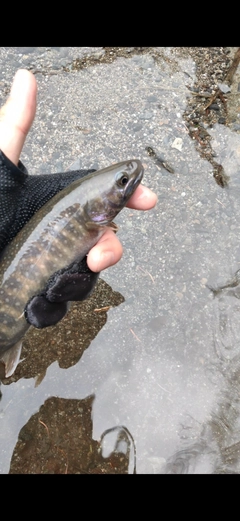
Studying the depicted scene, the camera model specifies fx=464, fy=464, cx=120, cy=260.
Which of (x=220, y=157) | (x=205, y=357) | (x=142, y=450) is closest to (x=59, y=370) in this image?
(x=142, y=450)

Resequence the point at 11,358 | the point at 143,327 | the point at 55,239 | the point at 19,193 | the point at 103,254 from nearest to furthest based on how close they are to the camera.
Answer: the point at 103,254 → the point at 55,239 → the point at 19,193 → the point at 11,358 → the point at 143,327

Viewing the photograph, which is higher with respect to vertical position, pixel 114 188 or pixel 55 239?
pixel 114 188

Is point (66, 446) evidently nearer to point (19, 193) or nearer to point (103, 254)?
point (103, 254)

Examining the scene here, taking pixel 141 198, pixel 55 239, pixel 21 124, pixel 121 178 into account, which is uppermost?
pixel 21 124

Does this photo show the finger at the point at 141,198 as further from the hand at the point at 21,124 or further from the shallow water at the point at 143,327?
the shallow water at the point at 143,327

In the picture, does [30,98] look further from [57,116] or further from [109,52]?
[109,52]

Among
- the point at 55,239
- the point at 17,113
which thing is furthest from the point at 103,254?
the point at 17,113

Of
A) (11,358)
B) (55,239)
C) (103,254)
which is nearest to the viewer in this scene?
(103,254)
